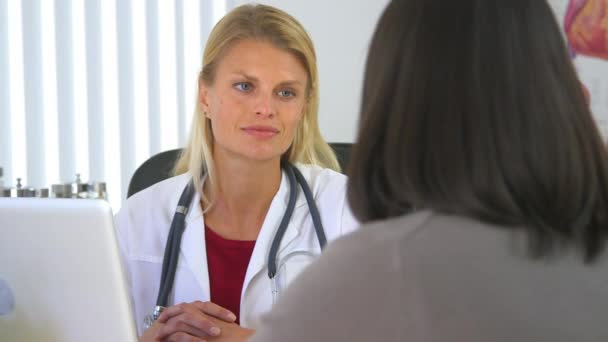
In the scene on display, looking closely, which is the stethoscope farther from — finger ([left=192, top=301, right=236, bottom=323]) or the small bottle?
the small bottle

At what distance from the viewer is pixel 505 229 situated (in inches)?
29.4

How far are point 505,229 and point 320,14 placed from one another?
8.73 feet

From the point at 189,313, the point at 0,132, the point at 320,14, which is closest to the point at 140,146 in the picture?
the point at 0,132

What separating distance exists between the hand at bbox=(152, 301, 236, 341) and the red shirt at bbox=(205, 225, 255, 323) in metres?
0.22

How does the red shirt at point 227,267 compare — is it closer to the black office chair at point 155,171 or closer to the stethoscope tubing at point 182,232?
the stethoscope tubing at point 182,232

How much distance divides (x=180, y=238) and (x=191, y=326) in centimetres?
35

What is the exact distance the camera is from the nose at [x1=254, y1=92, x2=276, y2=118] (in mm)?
1886

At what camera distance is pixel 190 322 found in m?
1.52

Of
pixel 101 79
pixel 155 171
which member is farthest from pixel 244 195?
pixel 101 79

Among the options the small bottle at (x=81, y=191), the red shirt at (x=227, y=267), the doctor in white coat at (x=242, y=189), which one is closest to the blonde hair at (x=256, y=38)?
the doctor in white coat at (x=242, y=189)

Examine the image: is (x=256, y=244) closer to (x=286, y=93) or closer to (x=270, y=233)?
(x=270, y=233)

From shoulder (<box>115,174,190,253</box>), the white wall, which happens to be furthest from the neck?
the white wall

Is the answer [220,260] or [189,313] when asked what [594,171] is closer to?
[189,313]

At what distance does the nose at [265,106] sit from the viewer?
1886mm
